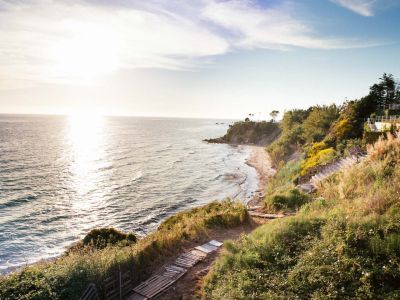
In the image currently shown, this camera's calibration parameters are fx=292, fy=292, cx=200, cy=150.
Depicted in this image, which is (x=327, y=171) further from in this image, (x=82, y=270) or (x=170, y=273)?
(x=82, y=270)

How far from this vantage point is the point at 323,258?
789 cm

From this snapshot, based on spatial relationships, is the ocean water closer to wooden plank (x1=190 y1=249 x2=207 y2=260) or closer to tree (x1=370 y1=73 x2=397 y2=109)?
wooden plank (x1=190 y1=249 x2=207 y2=260)

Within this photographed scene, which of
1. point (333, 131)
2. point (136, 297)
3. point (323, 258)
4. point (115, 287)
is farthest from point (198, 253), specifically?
point (333, 131)

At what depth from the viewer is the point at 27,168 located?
46250 millimetres

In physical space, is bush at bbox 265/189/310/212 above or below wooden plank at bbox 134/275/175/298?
above

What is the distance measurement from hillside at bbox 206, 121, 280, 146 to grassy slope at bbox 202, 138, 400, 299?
3072 inches

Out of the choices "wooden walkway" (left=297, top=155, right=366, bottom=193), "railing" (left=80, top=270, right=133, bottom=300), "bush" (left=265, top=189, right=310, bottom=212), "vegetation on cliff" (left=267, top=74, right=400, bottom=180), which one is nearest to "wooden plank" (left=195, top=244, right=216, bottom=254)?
"railing" (left=80, top=270, right=133, bottom=300)

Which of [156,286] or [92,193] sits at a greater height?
[156,286]

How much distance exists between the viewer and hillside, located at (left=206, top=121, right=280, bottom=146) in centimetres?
9062

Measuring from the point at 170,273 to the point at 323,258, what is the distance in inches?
217

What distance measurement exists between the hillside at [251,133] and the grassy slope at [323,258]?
256 ft

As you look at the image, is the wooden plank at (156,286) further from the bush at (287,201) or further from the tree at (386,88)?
the tree at (386,88)

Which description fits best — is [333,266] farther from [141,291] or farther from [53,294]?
[53,294]

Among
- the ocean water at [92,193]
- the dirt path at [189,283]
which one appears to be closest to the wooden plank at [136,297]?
the dirt path at [189,283]
